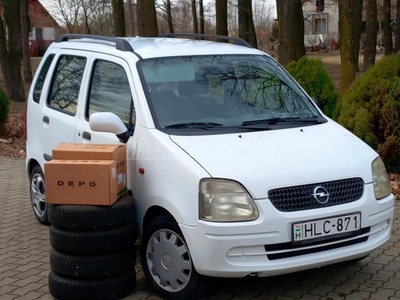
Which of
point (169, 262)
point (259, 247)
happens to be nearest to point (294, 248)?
point (259, 247)

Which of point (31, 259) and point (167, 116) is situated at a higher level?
point (167, 116)

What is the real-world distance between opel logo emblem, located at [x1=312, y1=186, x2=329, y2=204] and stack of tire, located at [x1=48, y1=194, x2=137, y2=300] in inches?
53.7

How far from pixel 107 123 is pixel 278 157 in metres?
1.35

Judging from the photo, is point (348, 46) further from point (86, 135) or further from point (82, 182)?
point (82, 182)

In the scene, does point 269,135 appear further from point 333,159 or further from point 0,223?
point 0,223

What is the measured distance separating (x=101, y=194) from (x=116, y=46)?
1.63 metres

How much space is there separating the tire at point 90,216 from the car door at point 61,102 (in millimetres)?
1354

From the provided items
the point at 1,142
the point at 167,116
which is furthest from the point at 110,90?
the point at 1,142

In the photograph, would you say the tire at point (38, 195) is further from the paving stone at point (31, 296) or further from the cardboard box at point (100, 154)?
the cardboard box at point (100, 154)

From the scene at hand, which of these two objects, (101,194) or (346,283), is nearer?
(101,194)

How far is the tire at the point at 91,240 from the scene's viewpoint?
464 centimetres

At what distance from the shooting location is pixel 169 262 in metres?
4.66

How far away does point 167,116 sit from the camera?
16.6 ft

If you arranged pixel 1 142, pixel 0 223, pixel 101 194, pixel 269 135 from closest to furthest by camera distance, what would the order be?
pixel 101 194, pixel 269 135, pixel 0 223, pixel 1 142
